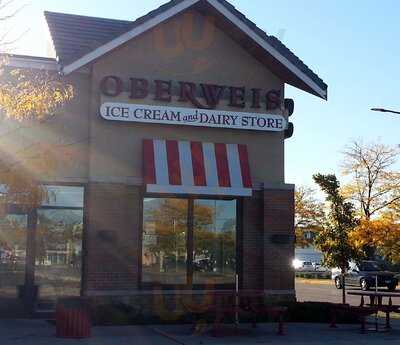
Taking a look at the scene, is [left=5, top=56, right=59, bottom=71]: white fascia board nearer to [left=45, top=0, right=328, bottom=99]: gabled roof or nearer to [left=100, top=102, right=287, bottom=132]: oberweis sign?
[left=45, top=0, right=328, bottom=99]: gabled roof

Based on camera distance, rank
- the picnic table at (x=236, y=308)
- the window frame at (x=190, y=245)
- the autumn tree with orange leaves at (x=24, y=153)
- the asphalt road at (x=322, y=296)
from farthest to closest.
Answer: the asphalt road at (x=322, y=296) → the window frame at (x=190, y=245) → the picnic table at (x=236, y=308) → the autumn tree with orange leaves at (x=24, y=153)

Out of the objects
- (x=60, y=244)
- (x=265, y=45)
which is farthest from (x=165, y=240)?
(x=265, y=45)

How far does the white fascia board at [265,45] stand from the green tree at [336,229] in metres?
4.34

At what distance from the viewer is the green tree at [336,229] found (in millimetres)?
20281

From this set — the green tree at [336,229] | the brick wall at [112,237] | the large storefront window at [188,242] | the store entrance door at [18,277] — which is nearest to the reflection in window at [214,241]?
the large storefront window at [188,242]

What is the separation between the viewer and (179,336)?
12.8m

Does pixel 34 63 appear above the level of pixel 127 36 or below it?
below

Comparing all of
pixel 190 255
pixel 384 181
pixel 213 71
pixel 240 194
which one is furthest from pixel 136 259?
pixel 384 181

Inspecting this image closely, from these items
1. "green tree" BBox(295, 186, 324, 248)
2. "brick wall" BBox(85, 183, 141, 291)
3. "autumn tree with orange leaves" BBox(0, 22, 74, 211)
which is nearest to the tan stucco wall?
"brick wall" BBox(85, 183, 141, 291)

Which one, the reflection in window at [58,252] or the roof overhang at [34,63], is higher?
the roof overhang at [34,63]

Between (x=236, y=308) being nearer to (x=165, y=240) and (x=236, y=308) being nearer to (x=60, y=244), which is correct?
(x=165, y=240)

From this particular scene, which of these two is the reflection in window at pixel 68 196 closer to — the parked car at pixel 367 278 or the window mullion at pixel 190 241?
the window mullion at pixel 190 241

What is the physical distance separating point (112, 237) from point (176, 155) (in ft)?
7.96

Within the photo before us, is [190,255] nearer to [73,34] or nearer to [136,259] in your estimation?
[136,259]
